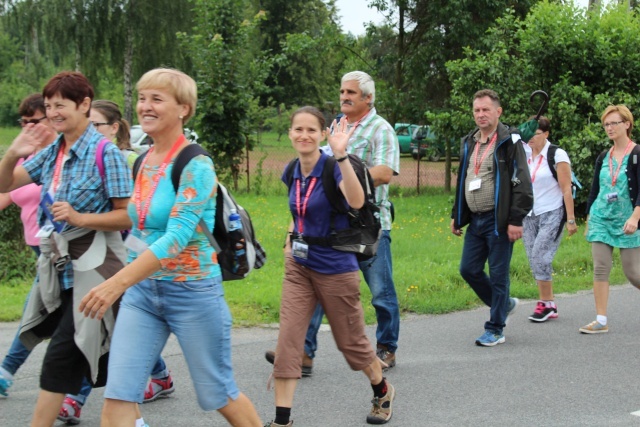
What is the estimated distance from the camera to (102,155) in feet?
13.4

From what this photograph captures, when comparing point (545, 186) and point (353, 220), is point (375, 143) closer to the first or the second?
point (353, 220)

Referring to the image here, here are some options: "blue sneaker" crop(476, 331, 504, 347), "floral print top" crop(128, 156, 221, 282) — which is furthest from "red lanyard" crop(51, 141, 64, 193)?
"blue sneaker" crop(476, 331, 504, 347)

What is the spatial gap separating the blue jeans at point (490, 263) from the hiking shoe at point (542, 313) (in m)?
0.94

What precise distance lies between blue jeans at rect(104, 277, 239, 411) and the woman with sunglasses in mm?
4326

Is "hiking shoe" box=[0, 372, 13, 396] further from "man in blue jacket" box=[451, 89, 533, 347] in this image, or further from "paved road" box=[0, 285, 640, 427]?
"man in blue jacket" box=[451, 89, 533, 347]

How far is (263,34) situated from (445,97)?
3944cm

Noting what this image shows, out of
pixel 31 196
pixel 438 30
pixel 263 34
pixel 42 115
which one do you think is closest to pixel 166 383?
pixel 31 196

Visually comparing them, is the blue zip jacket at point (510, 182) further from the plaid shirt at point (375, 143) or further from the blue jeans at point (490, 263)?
the plaid shirt at point (375, 143)

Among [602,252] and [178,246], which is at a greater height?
[178,246]

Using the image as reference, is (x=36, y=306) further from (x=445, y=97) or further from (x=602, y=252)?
(x=445, y=97)

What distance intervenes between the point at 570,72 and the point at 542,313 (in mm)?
7422

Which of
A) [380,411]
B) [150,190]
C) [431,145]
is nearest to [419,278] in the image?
[380,411]

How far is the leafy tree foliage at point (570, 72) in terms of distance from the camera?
13.2 meters

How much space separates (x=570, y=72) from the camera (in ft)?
45.2
